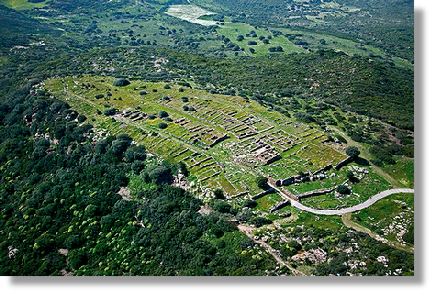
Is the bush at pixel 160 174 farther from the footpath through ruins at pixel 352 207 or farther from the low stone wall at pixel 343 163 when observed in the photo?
the low stone wall at pixel 343 163

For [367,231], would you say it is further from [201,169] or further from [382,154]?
[201,169]

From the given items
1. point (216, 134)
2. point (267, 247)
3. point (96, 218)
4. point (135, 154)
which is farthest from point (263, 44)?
point (267, 247)

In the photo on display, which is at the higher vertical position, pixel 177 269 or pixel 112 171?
pixel 112 171

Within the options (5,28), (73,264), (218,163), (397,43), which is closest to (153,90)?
(218,163)

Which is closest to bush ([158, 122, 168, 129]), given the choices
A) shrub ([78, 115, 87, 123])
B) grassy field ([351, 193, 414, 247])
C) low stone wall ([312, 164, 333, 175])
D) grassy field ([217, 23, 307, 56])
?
shrub ([78, 115, 87, 123])

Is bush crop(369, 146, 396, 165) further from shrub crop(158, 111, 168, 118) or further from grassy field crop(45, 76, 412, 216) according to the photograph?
shrub crop(158, 111, 168, 118)

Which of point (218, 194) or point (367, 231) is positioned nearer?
point (367, 231)

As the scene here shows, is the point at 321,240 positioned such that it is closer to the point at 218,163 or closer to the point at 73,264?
the point at 218,163

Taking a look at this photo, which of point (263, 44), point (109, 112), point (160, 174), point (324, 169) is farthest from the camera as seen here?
point (263, 44)
